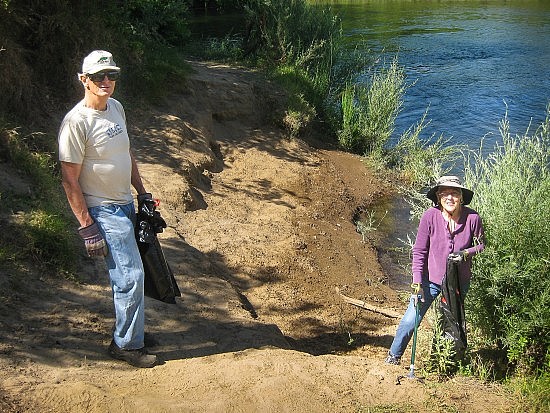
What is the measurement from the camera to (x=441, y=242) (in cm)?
479

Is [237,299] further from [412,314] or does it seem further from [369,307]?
[412,314]

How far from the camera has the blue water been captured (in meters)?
14.4

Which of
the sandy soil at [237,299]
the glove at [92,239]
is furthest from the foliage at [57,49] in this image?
the glove at [92,239]

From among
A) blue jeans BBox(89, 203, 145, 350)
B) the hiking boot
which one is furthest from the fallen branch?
blue jeans BBox(89, 203, 145, 350)

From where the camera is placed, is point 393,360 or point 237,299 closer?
point 393,360

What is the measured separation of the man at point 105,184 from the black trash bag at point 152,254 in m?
0.13

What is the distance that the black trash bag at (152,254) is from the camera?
4.50 metres

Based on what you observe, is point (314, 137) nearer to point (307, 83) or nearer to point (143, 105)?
point (307, 83)

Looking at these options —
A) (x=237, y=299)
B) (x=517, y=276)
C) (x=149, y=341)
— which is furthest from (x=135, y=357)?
(x=517, y=276)

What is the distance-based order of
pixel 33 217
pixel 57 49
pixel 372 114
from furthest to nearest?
pixel 372 114
pixel 57 49
pixel 33 217

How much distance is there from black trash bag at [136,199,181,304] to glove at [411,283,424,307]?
5.75 ft

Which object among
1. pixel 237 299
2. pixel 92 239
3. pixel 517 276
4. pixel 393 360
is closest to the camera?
pixel 92 239

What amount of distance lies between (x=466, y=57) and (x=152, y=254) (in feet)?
55.5

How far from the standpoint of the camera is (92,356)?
14.7ft
